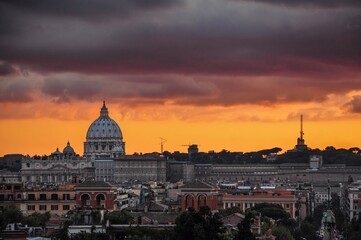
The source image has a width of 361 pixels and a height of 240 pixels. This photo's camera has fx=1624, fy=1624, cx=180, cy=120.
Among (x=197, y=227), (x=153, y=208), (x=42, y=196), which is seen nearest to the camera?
(x=197, y=227)

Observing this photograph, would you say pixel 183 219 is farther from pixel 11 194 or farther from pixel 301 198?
pixel 301 198

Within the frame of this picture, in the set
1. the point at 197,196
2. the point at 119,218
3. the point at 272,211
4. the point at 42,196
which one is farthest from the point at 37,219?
the point at 272,211

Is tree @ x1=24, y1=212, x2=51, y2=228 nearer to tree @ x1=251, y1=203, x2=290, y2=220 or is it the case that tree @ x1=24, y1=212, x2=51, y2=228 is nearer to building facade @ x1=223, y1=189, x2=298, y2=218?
tree @ x1=251, y1=203, x2=290, y2=220

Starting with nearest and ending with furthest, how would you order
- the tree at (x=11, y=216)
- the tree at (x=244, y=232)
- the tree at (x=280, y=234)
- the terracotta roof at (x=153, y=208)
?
the tree at (x=244, y=232) < the tree at (x=11, y=216) < the tree at (x=280, y=234) < the terracotta roof at (x=153, y=208)

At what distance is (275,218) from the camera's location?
98750mm

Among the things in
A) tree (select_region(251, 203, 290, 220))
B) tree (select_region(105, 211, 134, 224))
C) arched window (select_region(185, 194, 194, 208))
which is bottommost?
tree (select_region(105, 211, 134, 224))

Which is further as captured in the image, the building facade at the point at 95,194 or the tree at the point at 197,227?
the building facade at the point at 95,194

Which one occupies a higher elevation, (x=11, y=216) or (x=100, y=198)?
(x=100, y=198)

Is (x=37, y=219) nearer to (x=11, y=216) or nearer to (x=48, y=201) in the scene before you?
(x=11, y=216)

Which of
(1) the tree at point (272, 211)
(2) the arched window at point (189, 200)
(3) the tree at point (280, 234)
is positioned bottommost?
(3) the tree at point (280, 234)

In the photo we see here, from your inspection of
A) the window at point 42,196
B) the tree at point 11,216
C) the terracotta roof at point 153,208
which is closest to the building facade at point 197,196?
the terracotta roof at point 153,208

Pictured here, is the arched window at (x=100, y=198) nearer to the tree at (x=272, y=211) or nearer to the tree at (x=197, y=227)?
the tree at (x=272, y=211)

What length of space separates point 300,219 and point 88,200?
93.1 ft

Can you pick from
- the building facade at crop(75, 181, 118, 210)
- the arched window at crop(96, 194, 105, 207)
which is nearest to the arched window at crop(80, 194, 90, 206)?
the building facade at crop(75, 181, 118, 210)
